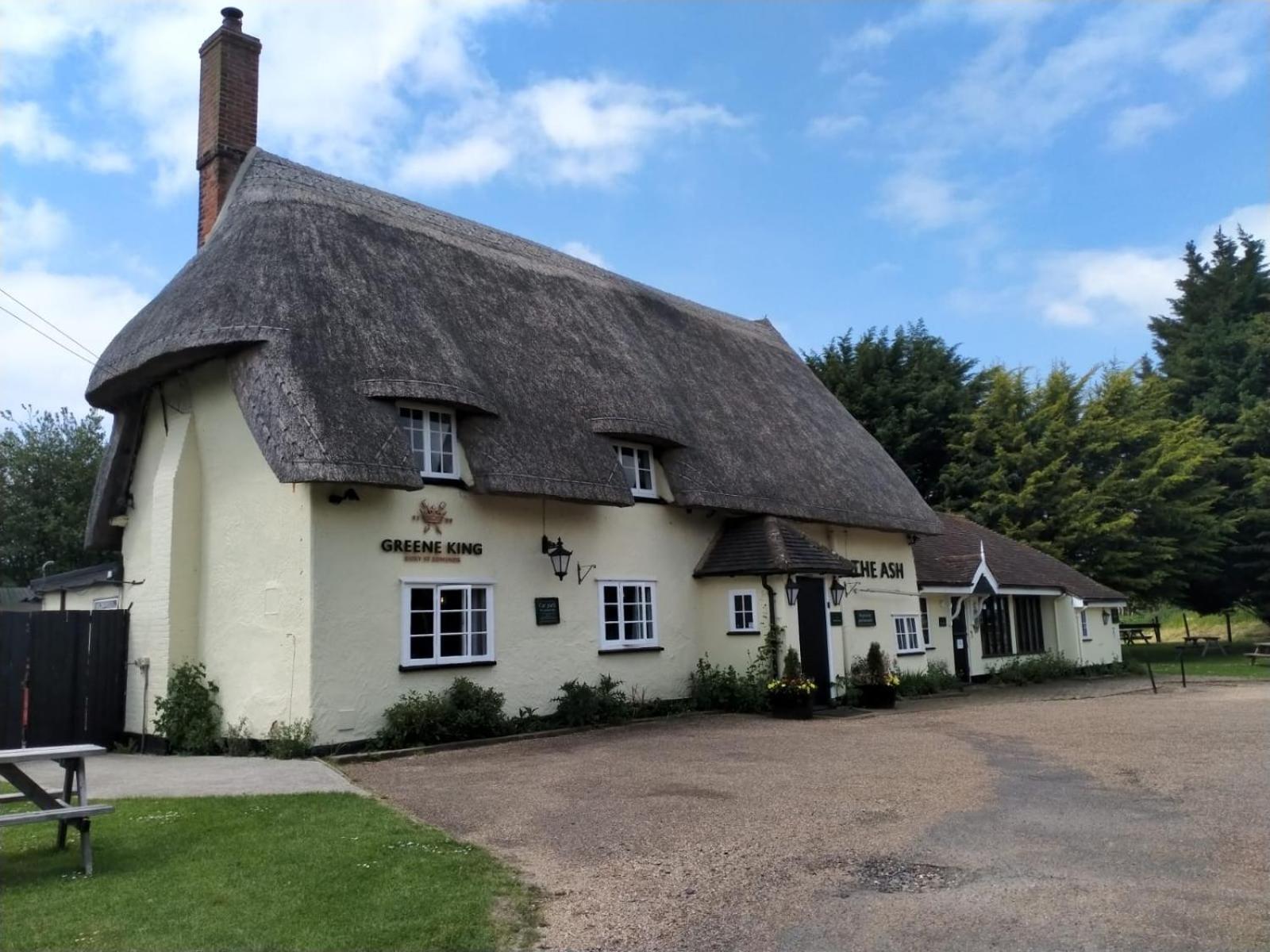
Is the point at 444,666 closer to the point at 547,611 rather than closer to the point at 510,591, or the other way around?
the point at 510,591

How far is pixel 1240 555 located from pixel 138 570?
36.6 metres

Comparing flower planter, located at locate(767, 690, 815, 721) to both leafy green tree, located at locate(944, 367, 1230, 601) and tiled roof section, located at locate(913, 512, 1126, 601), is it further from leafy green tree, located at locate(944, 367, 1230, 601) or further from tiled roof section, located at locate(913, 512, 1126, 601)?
leafy green tree, located at locate(944, 367, 1230, 601)

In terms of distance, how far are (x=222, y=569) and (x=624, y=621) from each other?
625 centimetres

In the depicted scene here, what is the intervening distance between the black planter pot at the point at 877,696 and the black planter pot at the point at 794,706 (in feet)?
8.26

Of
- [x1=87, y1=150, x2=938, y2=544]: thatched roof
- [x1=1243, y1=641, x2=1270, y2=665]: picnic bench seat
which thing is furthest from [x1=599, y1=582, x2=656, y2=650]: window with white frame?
[x1=1243, y1=641, x2=1270, y2=665]: picnic bench seat

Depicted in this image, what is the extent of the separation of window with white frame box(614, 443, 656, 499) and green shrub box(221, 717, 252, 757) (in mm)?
6961

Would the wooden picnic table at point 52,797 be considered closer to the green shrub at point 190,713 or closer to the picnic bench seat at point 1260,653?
the green shrub at point 190,713

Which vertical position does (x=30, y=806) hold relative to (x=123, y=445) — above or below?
below

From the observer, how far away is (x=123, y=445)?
1529 centimetres

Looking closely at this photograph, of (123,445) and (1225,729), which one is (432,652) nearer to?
(123,445)

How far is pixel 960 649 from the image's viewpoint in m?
23.4

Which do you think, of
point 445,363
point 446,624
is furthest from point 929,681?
point 445,363

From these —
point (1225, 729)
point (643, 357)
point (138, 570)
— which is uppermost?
point (643, 357)

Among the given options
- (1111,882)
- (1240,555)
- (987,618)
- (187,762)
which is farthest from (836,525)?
(1240,555)
